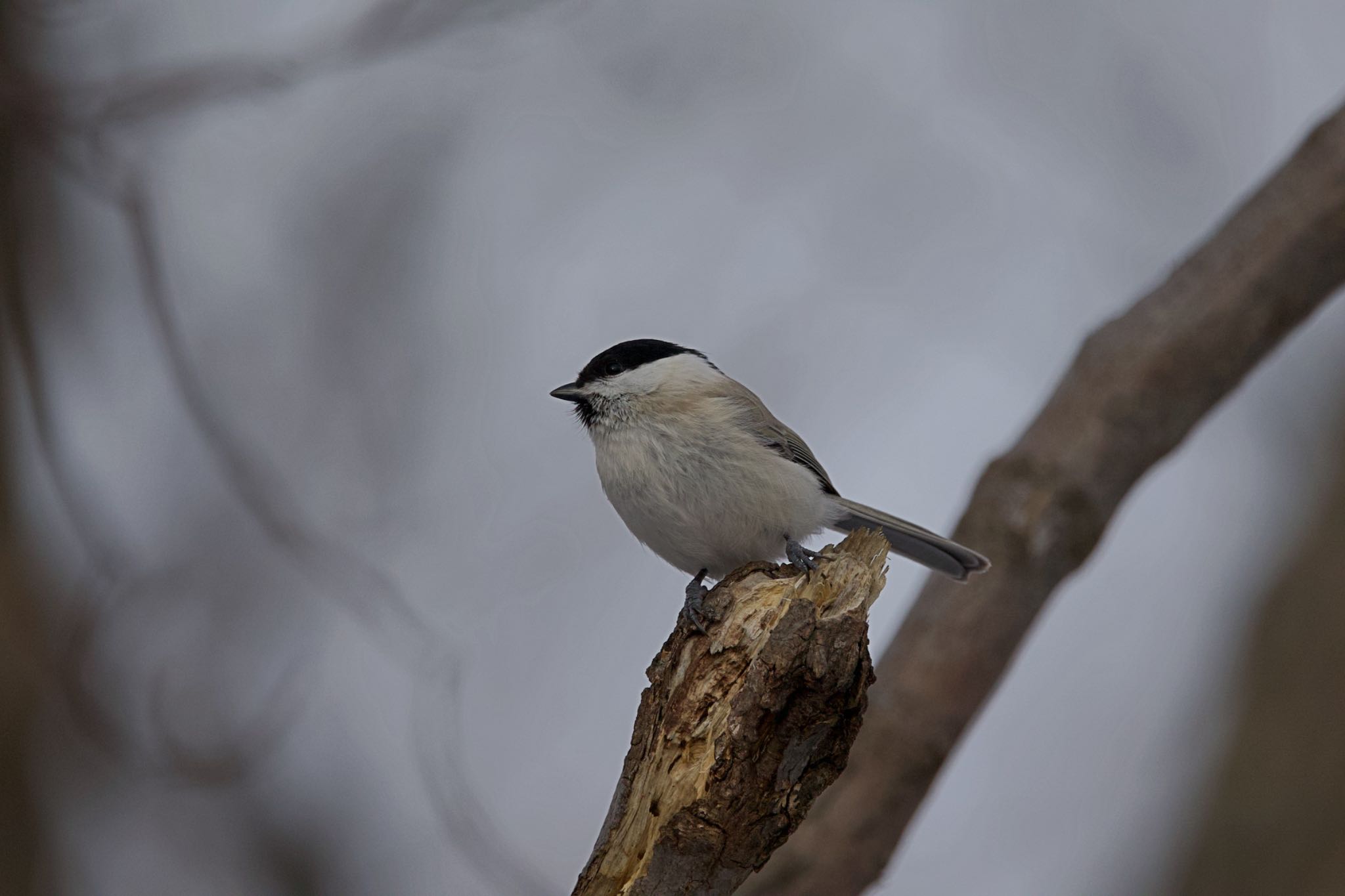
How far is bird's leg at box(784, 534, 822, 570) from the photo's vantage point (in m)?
2.81

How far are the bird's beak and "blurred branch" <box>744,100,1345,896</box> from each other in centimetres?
124

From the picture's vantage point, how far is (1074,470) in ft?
9.28

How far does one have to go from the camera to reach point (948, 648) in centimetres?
279

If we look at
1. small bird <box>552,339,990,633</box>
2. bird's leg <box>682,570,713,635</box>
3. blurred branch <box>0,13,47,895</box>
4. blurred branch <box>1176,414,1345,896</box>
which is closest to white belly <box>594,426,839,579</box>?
small bird <box>552,339,990,633</box>

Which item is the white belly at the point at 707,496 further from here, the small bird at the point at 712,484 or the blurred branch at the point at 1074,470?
the blurred branch at the point at 1074,470

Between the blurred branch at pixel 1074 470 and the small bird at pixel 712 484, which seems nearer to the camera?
the blurred branch at pixel 1074 470

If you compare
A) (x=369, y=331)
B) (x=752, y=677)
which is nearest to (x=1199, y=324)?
(x=752, y=677)

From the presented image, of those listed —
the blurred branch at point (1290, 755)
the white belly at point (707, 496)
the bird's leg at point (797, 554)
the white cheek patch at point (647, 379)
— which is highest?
the white cheek patch at point (647, 379)

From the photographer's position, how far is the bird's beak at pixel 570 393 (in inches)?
138

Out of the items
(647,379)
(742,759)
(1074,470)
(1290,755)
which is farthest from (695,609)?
(1290,755)

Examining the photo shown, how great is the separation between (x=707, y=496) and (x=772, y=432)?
39 cm

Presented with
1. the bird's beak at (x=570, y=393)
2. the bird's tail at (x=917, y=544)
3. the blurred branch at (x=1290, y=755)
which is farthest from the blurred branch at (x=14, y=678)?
the blurred branch at (x=1290, y=755)

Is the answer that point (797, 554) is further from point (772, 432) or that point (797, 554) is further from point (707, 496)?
point (772, 432)

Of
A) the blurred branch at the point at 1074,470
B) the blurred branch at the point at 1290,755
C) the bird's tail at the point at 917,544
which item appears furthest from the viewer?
the blurred branch at the point at 1290,755
